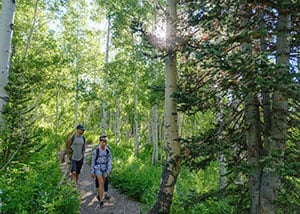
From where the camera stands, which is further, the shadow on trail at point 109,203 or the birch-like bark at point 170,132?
the shadow on trail at point 109,203

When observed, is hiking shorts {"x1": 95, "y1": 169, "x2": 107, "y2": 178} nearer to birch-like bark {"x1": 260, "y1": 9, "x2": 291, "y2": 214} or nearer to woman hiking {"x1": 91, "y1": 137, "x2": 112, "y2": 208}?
woman hiking {"x1": 91, "y1": 137, "x2": 112, "y2": 208}

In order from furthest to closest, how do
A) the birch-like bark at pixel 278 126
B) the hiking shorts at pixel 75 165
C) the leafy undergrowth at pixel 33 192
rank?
the hiking shorts at pixel 75 165, the leafy undergrowth at pixel 33 192, the birch-like bark at pixel 278 126

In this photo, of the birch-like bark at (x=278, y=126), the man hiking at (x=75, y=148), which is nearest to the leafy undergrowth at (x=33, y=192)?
the man hiking at (x=75, y=148)

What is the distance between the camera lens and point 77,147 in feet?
26.2

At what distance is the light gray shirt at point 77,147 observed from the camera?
7.96m

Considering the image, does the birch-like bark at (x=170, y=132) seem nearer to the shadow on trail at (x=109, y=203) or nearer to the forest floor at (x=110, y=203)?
the forest floor at (x=110, y=203)

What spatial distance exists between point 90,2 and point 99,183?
17563 millimetres

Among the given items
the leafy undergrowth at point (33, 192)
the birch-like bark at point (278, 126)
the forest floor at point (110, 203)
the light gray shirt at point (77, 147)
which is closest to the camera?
the birch-like bark at point (278, 126)

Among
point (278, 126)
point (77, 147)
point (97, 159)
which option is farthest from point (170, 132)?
point (77, 147)

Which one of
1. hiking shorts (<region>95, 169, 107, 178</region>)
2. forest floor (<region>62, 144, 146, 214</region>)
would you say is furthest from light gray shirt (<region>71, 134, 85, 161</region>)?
forest floor (<region>62, 144, 146, 214</region>)

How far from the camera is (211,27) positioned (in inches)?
171

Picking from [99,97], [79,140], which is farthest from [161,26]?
[99,97]

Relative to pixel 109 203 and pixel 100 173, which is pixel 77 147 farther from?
pixel 109 203

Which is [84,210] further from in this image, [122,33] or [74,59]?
[74,59]
